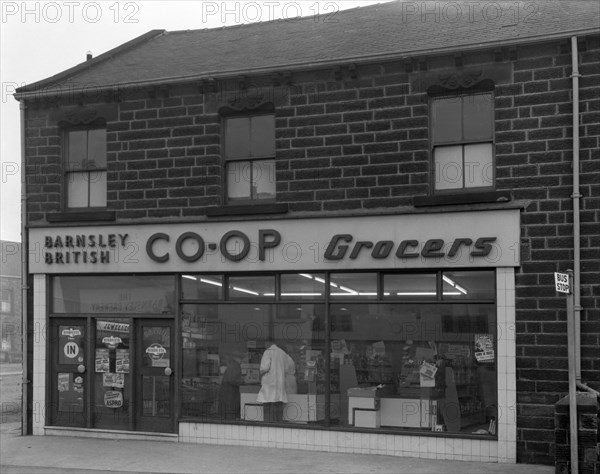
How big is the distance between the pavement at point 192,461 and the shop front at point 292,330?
13.4 inches

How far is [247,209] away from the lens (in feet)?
42.2

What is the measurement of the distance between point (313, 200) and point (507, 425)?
445 centimetres

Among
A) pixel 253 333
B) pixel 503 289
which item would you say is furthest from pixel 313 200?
pixel 503 289

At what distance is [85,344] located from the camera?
13.9 metres

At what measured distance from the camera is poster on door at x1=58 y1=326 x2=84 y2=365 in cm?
1397

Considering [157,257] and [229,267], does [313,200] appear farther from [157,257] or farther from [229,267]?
[157,257]

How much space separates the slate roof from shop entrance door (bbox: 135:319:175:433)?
13.9 feet

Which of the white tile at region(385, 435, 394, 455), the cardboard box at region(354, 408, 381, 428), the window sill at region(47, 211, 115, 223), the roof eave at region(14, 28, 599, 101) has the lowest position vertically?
the white tile at region(385, 435, 394, 455)

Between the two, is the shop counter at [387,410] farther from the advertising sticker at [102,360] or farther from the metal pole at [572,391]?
the advertising sticker at [102,360]

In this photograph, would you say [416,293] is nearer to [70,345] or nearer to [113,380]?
[113,380]

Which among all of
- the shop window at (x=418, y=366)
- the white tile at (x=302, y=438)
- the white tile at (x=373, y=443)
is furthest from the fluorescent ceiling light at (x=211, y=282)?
the white tile at (x=373, y=443)

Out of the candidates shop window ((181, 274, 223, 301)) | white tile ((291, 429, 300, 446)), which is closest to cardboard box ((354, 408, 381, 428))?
white tile ((291, 429, 300, 446))

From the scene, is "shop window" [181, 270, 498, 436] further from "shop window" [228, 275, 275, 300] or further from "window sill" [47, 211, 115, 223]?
"window sill" [47, 211, 115, 223]

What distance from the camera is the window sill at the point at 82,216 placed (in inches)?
537
